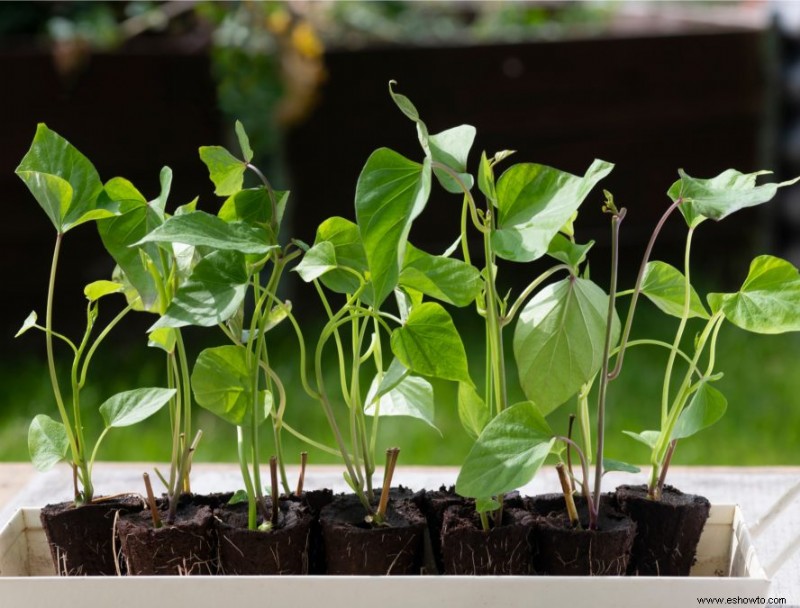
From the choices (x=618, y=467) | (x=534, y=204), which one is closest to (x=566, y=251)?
(x=534, y=204)

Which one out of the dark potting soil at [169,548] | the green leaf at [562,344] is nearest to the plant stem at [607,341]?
the green leaf at [562,344]

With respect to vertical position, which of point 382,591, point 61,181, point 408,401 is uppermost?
point 61,181

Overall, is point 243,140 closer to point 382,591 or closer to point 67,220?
point 67,220

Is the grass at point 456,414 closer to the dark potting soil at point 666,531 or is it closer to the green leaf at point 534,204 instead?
the dark potting soil at point 666,531

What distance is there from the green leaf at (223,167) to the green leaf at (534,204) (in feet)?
0.47

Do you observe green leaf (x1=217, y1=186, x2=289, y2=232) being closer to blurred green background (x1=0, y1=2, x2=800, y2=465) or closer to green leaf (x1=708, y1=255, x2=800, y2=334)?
green leaf (x1=708, y1=255, x2=800, y2=334)

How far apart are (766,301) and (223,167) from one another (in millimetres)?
301

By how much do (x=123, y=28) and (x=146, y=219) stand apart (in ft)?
5.55

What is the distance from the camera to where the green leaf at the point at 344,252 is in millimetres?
564

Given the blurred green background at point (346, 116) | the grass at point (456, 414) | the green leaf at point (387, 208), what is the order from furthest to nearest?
the blurred green background at point (346, 116)
the grass at point (456, 414)
the green leaf at point (387, 208)

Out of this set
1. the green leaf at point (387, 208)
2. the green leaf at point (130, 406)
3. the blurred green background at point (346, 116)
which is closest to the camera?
the green leaf at point (387, 208)

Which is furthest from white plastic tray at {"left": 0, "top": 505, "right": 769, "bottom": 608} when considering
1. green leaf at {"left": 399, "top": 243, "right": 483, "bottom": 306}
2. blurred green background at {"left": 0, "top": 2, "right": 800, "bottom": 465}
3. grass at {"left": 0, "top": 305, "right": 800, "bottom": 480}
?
blurred green background at {"left": 0, "top": 2, "right": 800, "bottom": 465}

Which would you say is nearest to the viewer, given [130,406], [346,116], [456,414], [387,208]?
[387,208]

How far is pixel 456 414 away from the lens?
5.58ft
